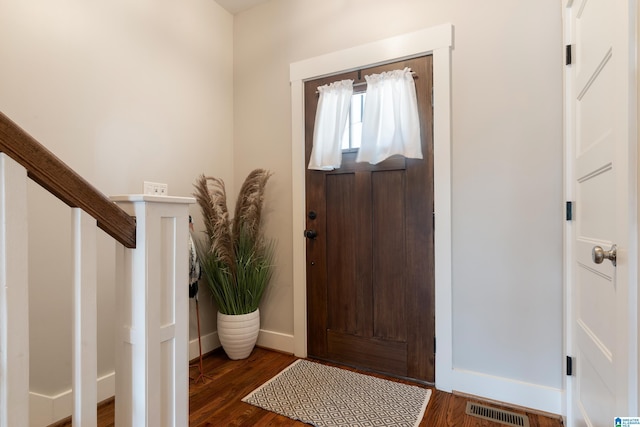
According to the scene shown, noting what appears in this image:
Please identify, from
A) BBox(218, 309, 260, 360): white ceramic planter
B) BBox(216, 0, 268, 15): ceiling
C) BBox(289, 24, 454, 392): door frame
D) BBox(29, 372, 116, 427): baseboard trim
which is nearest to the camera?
BBox(29, 372, 116, 427): baseboard trim

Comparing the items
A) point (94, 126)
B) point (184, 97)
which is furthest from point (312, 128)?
point (94, 126)

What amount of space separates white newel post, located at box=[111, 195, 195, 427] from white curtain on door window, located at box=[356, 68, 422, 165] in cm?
140

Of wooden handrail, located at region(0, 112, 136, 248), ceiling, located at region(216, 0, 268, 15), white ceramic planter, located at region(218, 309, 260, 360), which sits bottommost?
white ceramic planter, located at region(218, 309, 260, 360)

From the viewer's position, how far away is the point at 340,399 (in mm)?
1876

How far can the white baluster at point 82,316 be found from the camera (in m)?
0.82

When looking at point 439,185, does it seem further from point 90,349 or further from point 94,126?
point 94,126

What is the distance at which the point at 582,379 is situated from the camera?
1.41 meters

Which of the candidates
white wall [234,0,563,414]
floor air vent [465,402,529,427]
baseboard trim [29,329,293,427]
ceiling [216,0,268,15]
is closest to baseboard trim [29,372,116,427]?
baseboard trim [29,329,293,427]

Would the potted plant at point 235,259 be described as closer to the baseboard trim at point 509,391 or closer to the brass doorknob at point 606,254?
the baseboard trim at point 509,391

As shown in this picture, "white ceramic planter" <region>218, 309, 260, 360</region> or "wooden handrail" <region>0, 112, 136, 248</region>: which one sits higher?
"wooden handrail" <region>0, 112, 136, 248</region>

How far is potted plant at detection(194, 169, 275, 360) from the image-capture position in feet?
7.57

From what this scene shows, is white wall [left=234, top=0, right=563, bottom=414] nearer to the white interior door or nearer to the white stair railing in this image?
the white interior door

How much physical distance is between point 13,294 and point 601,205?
1703 mm

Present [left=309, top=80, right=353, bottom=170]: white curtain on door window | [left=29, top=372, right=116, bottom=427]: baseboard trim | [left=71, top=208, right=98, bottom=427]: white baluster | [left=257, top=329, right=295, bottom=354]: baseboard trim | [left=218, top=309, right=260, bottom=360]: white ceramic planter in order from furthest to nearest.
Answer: [left=257, top=329, right=295, bottom=354]: baseboard trim
[left=218, top=309, right=260, bottom=360]: white ceramic planter
[left=309, top=80, right=353, bottom=170]: white curtain on door window
[left=29, top=372, right=116, bottom=427]: baseboard trim
[left=71, top=208, right=98, bottom=427]: white baluster
